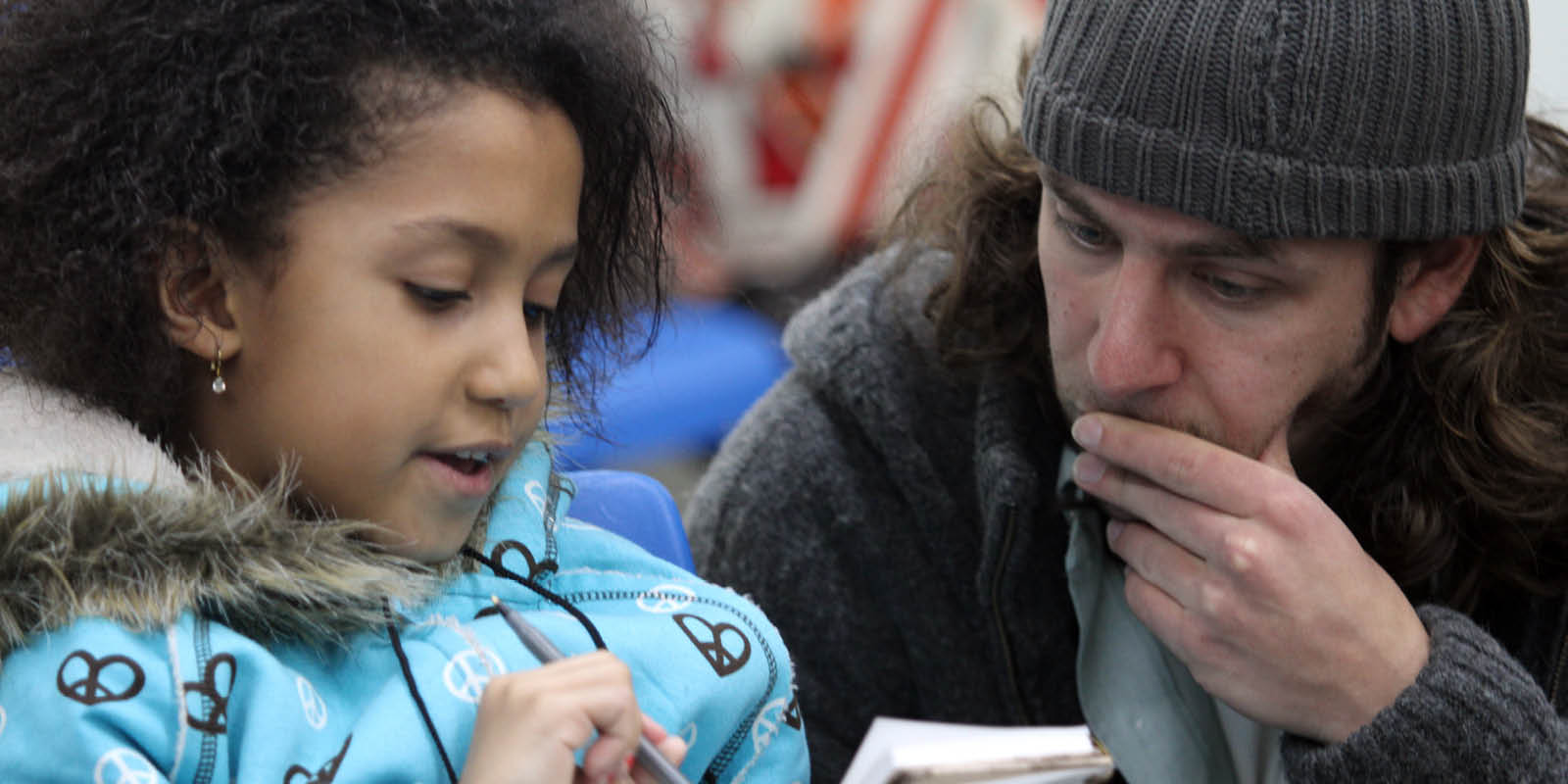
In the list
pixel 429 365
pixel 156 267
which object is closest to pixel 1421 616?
pixel 429 365

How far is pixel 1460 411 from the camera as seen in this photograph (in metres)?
1.60

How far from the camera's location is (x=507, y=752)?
0.95 meters

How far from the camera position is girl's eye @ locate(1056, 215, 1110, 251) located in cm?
145

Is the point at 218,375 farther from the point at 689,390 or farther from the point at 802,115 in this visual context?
the point at 802,115

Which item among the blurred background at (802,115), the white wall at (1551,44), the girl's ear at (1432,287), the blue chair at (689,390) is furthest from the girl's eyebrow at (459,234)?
the blurred background at (802,115)

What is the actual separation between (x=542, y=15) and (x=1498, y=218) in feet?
2.91

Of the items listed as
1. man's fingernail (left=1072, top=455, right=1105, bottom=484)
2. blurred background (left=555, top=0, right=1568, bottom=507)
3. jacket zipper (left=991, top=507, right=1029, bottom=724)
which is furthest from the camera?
blurred background (left=555, top=0, right=1568, bottom=507)

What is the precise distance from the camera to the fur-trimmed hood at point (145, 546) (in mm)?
997

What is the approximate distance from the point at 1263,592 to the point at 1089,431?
0.70 feet

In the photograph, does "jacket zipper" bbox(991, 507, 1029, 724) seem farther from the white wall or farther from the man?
the white wall

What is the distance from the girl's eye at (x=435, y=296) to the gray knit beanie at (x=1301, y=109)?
60cm

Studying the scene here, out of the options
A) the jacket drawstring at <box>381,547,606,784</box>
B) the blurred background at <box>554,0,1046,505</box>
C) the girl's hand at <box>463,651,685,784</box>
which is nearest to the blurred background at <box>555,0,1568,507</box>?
the blurred background at <box>554,0,1046,505</box>

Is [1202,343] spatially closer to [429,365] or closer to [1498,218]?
[1498,218]

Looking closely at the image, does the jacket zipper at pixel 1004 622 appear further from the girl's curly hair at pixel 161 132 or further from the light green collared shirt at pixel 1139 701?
the girl's curly hair at pixel 161 132
